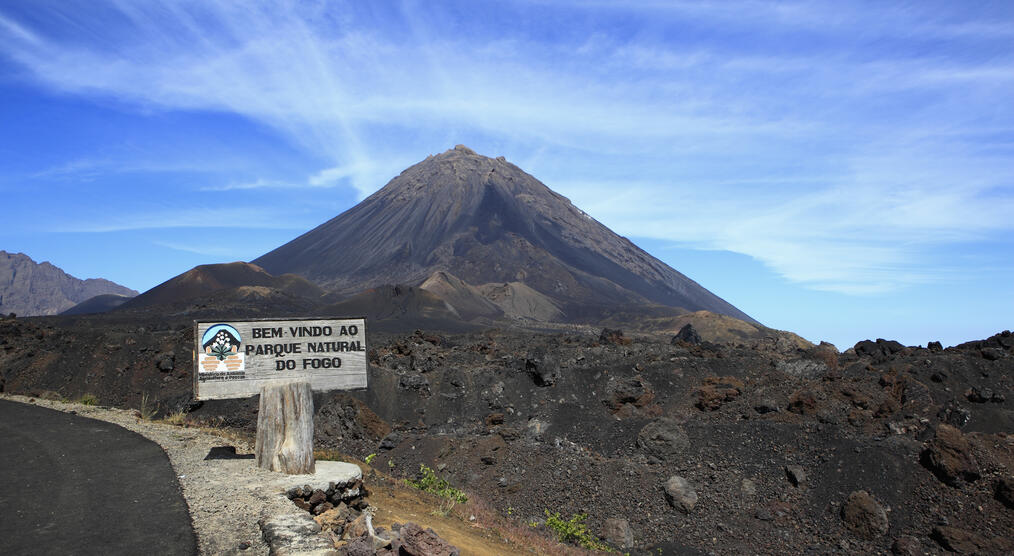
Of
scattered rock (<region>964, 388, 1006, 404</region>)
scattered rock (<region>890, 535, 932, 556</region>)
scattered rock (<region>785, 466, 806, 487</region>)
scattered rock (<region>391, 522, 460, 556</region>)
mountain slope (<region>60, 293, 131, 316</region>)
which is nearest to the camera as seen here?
scattered rock (<region>391, 522, 460, 556</region>)

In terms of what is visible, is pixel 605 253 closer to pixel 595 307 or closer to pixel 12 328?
pixel 595 307

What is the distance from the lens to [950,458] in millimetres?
11180

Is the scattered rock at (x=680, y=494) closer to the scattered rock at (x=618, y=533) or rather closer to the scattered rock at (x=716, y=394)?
the scattered rock at (x=618, y=533)

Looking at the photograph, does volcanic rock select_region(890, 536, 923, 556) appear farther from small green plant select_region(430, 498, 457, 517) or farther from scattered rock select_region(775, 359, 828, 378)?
scattered rock select_region(775, 359, 828, 378)

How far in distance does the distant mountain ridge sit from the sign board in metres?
175

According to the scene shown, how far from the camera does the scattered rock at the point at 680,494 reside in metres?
12.0

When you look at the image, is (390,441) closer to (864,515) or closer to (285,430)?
(285,430)

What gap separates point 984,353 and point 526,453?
43.0ft

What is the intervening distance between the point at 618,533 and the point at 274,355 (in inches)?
259

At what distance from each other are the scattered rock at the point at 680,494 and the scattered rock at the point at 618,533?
0.99 meters

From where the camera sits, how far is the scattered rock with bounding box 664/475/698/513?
39.4ft

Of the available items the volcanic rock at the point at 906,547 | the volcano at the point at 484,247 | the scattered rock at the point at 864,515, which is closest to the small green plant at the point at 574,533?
the scattered rock at the point at 864,515

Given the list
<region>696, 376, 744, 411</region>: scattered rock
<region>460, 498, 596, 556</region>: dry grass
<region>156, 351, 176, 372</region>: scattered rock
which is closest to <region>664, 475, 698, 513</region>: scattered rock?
<region>460, 498, 596, 556</region>: dry grass

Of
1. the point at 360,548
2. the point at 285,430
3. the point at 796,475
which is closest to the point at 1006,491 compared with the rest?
the point at 796,475
